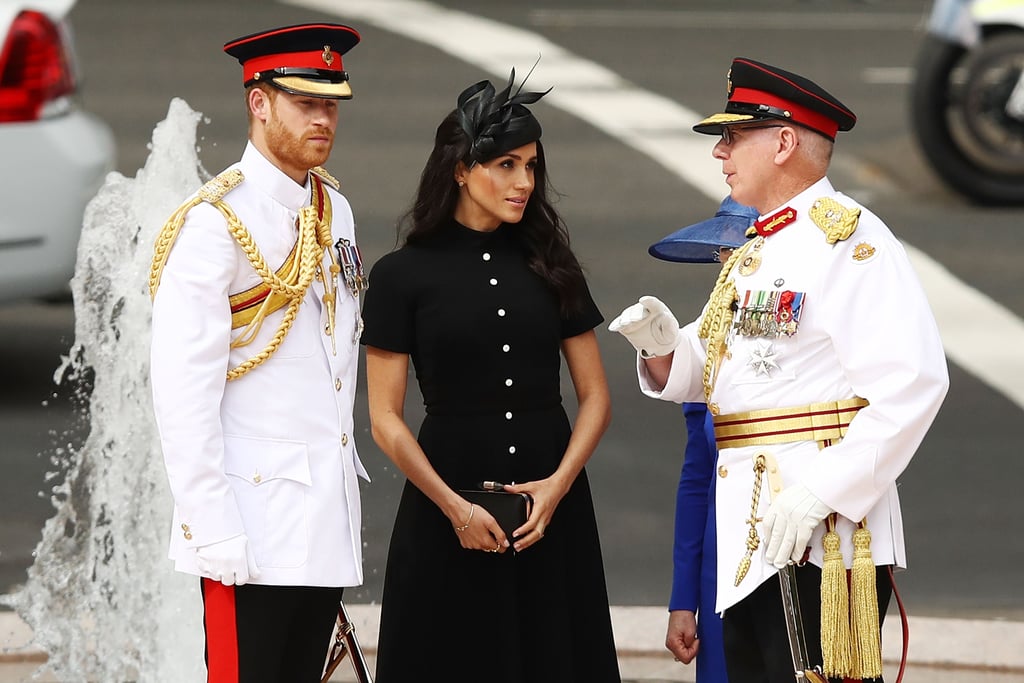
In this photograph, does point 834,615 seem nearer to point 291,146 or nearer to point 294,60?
point 291,146

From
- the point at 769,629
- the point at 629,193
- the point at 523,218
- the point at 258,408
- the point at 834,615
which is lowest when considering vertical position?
the point at 629,193

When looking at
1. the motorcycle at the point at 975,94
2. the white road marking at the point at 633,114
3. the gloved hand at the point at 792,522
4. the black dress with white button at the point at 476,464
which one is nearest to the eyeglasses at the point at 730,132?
the black dress with white button at the point at 476,464

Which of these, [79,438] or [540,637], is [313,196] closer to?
[540,637]

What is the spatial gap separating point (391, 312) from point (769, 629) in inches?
43.5

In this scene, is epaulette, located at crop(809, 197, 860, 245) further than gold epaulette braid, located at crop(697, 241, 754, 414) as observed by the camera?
No

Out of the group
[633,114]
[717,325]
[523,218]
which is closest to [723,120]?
[717,325]

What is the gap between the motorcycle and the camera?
10.5 meters

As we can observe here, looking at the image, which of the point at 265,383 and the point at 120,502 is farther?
the point at 120,502

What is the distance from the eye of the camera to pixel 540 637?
4.09m

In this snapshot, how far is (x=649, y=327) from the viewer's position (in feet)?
12.8

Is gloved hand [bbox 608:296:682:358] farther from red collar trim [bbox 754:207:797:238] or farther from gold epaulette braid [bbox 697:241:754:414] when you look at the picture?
red collar trim [bbox 754:207:797:238]

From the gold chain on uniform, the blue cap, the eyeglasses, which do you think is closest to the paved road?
the blue cap

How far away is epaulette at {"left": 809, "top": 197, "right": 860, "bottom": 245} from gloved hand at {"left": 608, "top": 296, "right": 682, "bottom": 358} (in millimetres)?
374

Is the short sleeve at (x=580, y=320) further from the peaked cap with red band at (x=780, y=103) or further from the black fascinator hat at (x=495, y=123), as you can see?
the peaked cap with red band at (x=780, y=103)
